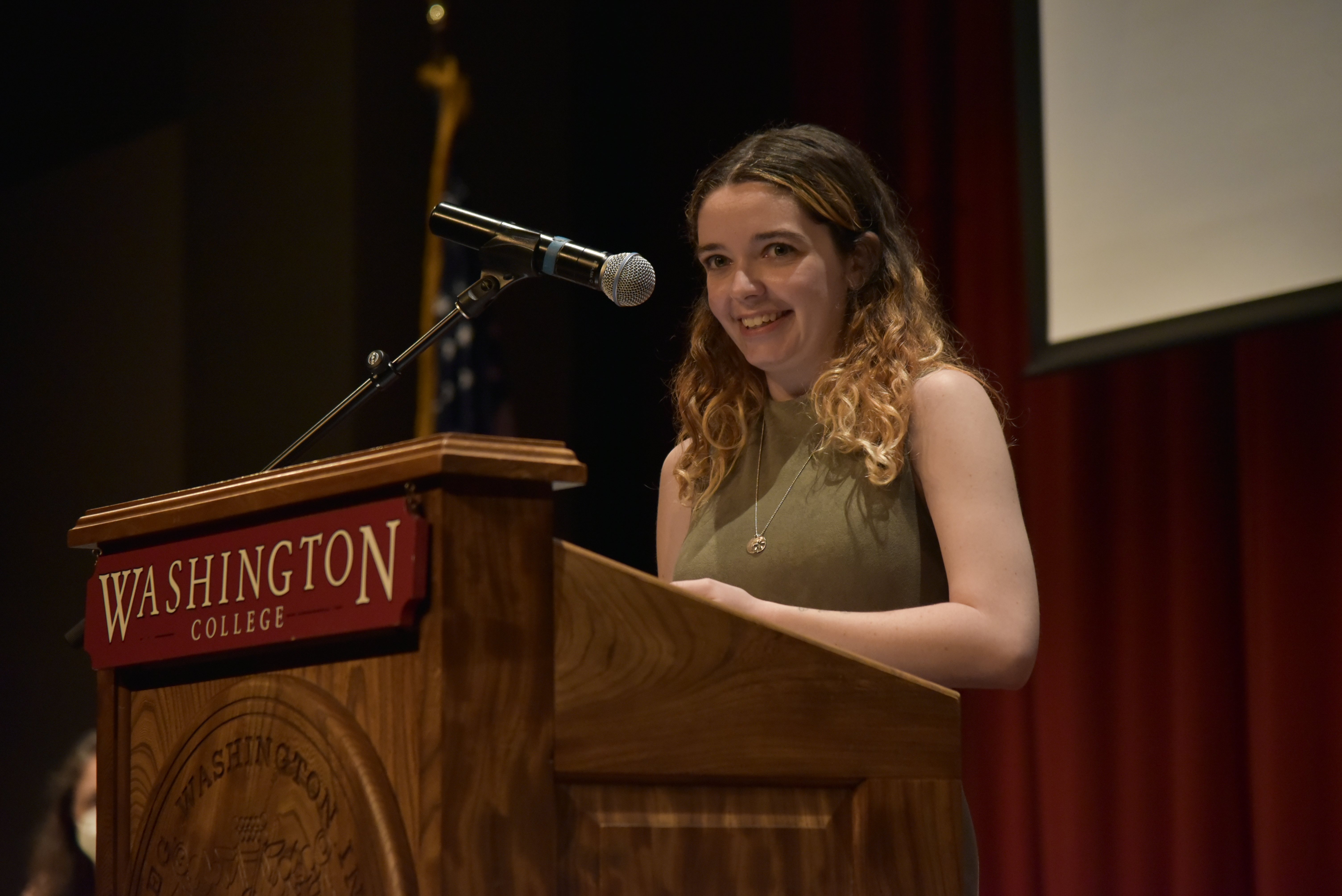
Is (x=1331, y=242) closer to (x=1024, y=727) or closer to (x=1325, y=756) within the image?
(x=1325, y=756)

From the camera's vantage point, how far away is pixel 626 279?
4.52 feet

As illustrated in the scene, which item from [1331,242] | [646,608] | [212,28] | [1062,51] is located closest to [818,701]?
[646,608]

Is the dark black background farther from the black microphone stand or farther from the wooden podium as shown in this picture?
the wooden podium

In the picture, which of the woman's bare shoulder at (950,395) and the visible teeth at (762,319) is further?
the visible teeth at (762,319)

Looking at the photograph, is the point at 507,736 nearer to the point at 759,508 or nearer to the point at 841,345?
the point at 759,508

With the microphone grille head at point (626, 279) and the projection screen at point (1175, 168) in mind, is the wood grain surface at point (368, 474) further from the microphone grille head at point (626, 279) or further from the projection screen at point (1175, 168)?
the projection screen at point (1175, 168)

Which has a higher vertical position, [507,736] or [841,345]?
[841,345]

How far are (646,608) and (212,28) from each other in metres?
3.92

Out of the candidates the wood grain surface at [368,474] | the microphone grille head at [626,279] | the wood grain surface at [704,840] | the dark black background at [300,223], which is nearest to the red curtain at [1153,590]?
the dark black background at [300,223]

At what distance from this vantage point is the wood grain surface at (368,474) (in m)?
0.92

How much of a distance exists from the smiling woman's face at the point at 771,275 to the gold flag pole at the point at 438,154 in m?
2.29

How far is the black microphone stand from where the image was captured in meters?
1.40

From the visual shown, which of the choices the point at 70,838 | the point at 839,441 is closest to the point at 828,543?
the point at 839,441

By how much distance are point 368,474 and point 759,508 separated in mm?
792
